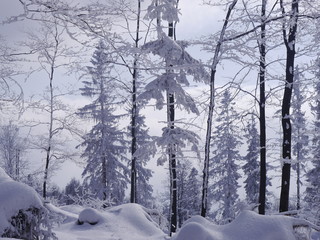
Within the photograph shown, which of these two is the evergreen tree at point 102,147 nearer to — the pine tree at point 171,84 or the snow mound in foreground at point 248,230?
the pine tree at point 171,84

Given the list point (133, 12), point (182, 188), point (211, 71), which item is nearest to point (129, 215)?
point (211, 71)

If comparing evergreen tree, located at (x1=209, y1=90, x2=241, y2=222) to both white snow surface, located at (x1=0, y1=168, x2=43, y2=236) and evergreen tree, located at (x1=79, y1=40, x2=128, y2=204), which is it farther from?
white snow surface, located at (x1=0, y1=168, x2=43, y2=236)

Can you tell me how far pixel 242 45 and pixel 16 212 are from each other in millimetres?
9864

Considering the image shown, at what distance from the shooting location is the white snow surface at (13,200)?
220 inches

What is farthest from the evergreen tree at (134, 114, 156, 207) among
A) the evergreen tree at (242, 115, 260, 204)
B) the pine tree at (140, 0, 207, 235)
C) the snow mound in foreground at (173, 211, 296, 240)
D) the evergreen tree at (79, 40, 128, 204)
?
the snow mound in foreground at (173, 211, 296, 240)

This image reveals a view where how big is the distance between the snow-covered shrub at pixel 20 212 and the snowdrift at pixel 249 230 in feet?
9.14

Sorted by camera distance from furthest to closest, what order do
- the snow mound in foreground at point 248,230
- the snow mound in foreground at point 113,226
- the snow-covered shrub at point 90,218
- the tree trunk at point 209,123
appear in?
the tree trunk at point 209,123 → the snow-covered shrub at point 90,218 → the snow mound in foreground at point 113,226 → the snow mound in foreground at point 248,230

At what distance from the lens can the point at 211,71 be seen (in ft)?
42.9

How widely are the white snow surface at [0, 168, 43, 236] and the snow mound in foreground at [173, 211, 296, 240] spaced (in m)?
2.98

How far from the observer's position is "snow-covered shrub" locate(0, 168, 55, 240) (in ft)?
18.4

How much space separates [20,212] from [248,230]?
4453 mm

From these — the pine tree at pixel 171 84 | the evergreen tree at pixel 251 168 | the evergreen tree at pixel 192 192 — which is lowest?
the evergreen tree at pixel 192 192

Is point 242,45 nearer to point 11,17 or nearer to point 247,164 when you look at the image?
point 11,17

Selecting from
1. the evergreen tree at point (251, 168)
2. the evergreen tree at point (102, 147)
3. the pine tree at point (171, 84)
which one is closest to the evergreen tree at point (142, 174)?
the evergreen tree at point (102, 147)
